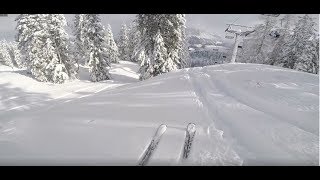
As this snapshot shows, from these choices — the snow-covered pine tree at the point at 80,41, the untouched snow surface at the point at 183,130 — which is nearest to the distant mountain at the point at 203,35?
the untouched snow surface at the point at 183,130

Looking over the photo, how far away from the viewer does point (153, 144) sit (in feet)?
12.5

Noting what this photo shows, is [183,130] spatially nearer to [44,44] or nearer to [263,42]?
[44,44]

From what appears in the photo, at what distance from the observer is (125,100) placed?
7.27 m

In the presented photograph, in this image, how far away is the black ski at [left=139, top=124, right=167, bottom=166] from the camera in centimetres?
313

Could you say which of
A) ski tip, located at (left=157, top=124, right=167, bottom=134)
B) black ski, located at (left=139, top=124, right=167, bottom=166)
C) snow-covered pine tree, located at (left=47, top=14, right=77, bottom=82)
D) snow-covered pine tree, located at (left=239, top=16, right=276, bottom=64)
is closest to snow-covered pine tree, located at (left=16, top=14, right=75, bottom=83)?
snow-covered pine tree, located at (left=47, top=14, right=77, bottom=82)

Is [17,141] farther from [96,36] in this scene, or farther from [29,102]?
[96,36]

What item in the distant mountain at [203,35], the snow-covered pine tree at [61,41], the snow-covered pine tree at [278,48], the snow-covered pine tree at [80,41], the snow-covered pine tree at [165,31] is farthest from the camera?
the snow-covered pine tree at [278,48]

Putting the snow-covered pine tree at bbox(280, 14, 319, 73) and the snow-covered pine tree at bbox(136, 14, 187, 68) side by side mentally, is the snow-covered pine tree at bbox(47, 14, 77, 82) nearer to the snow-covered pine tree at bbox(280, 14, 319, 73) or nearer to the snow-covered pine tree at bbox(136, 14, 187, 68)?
the snow-covered pine tree at bbox(136, 14, 187, 68)

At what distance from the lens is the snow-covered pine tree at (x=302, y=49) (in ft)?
85.1

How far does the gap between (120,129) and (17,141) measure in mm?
2050

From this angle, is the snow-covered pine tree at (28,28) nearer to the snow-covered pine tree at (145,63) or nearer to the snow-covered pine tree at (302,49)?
the snow-covered pine tree at (145,63)

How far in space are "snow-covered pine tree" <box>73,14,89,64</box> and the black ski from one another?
66.5ft

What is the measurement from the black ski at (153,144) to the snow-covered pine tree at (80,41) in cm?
2027
